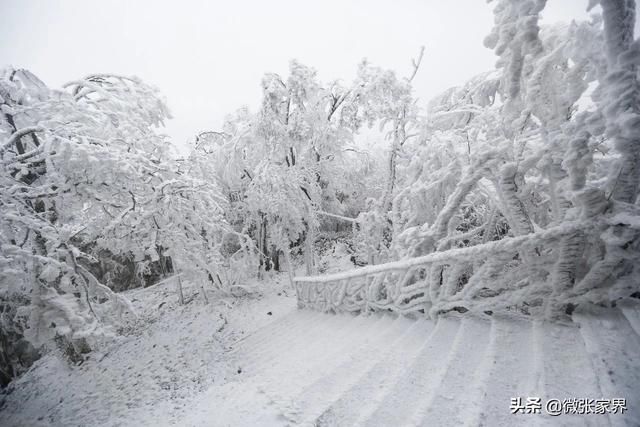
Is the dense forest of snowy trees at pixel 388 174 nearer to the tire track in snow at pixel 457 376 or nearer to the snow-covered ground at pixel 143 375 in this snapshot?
the tire track in snow at pixel 457 376

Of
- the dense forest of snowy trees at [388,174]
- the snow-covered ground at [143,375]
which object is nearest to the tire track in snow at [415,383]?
the dense forest of snowy trees at [388,174]

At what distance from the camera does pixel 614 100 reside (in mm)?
2004

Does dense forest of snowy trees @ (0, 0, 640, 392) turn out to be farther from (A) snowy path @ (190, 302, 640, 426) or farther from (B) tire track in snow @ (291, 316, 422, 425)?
(B) tire track in snow @ (291, 316, 422, 425)

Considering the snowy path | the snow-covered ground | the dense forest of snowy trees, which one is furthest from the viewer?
the snow-covered ground

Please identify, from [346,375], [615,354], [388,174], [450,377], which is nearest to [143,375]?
[346,375]

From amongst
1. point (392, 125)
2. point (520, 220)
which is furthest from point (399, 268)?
point (392, 125)

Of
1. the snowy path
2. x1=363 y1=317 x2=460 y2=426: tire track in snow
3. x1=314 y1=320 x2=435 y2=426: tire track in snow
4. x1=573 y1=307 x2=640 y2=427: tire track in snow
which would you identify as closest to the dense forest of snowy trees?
x1=573 y1=307 x2=640 y2=427: tire track in snow

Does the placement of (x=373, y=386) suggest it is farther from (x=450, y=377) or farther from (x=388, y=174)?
(x=388, y=174)

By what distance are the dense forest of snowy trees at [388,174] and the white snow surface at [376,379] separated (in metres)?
0.58

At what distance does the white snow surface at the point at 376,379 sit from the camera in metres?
2.02

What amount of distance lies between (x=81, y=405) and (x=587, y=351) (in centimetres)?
793

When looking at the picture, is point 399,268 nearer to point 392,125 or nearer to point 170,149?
point 392,125

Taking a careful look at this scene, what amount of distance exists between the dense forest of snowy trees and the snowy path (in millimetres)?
496

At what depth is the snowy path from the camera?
195 centimetres
